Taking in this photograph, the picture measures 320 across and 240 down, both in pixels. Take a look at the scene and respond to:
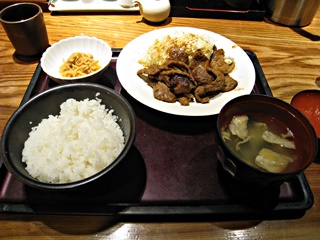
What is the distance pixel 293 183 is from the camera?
4.77ft

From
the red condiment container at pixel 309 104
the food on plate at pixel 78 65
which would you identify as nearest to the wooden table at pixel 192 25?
the red condiment container at pixel 309 104

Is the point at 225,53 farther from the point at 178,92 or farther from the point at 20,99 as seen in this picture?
the point at 20,99

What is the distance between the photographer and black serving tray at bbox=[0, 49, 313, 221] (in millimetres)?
1339

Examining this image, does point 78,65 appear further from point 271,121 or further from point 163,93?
point 271,121

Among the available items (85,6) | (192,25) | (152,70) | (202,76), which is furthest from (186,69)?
(85,6)

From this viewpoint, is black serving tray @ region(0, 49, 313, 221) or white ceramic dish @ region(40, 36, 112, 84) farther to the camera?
white ceramic dish @ region(40, 36, 112, 84)

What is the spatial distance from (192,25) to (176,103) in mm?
1466

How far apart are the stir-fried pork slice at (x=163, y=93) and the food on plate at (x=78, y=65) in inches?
21.1

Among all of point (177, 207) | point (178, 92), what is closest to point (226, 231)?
point (177, 207)

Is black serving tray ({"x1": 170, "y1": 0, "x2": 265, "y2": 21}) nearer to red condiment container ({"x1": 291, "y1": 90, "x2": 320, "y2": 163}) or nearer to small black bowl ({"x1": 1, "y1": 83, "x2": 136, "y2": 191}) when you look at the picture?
red condiment container ({"x1": 291, "y1": 90, "x2": 320, "y2": 163})

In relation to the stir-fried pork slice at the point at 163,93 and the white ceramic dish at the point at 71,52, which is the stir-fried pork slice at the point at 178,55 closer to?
the stir-fried pork slice at the point at 163,93

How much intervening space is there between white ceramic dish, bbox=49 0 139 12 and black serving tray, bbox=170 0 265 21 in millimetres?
503

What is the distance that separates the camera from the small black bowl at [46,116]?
1184mm

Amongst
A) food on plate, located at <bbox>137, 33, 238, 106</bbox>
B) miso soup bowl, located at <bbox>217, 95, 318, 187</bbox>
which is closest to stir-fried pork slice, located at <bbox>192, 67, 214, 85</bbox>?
food on plate, located at <bbox>137, 33, 238, 106</bbox>
